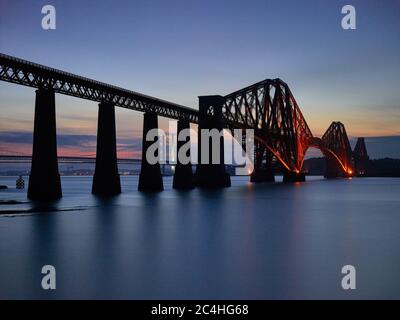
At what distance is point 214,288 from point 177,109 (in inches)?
2692

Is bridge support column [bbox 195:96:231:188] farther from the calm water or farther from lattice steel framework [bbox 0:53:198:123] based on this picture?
the calm water

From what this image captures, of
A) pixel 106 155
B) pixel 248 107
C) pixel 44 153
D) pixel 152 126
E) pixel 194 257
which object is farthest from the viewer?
pixel 248 107

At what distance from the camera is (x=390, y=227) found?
106 feet

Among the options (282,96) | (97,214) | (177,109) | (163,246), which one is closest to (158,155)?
(177,109)

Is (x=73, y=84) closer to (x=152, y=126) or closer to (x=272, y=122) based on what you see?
(x=152, y=126)

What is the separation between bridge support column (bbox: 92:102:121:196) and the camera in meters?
55.4

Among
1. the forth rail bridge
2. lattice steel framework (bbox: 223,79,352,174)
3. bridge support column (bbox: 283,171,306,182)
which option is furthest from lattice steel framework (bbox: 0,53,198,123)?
bridge support column (bbox: 283,171,306,182)

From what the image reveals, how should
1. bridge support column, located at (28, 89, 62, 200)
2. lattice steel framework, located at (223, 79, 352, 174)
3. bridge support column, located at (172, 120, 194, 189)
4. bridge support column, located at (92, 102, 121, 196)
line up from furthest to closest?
lattice steel framework, located at (223, 79, 352, 174) → bridge support column, located at (172, 120, 194, 189) → bridge support column, located at (92, 102, 121, 196) → bridge support column, located at (28, 89, 62, 200)

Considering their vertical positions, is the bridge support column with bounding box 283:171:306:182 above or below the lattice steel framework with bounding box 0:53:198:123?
below

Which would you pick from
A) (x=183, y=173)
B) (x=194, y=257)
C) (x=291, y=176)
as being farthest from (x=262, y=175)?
(x=194, y=257)

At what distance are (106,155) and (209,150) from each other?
34.8 m

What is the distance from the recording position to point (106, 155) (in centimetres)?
5534

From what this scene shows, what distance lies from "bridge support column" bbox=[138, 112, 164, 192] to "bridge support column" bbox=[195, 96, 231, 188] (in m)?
16.3

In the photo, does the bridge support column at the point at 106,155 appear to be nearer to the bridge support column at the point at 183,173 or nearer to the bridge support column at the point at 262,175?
the bridge support column at the point at 183,173
